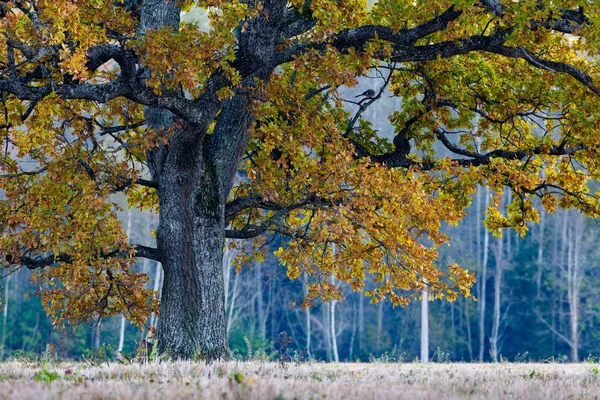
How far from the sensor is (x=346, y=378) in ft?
33.8

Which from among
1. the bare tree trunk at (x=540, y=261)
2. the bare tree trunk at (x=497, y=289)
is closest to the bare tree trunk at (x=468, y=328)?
the bare tree trunk at (x=497, y=289)

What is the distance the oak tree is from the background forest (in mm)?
36275

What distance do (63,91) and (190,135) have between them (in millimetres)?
2355

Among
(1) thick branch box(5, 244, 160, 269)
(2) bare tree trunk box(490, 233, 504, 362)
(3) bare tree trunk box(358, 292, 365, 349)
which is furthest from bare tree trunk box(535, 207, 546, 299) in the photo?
(1) thick branch box(5, 244, 160, 269)

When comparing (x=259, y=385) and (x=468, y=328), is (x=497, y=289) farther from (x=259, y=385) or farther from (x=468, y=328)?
(x=259, y=385)

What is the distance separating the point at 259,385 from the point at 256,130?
23.7 ft

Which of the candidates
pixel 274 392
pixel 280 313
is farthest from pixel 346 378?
pixel 280 313

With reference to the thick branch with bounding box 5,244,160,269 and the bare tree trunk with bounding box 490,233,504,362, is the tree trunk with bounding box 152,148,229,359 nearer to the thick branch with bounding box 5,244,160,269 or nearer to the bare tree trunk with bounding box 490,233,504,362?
the thick branch with bounding box 5,244,160,269

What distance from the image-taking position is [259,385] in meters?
8.61

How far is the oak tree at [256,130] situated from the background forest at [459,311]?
36275 mm

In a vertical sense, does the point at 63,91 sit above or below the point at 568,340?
above

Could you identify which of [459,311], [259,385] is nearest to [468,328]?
[459,311]

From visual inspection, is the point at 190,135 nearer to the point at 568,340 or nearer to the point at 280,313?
the point at 568,340

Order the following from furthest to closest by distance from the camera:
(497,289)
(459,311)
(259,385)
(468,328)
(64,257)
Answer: (459,311)
(468,328)
(497,289)
(64,257)
(259,385)
